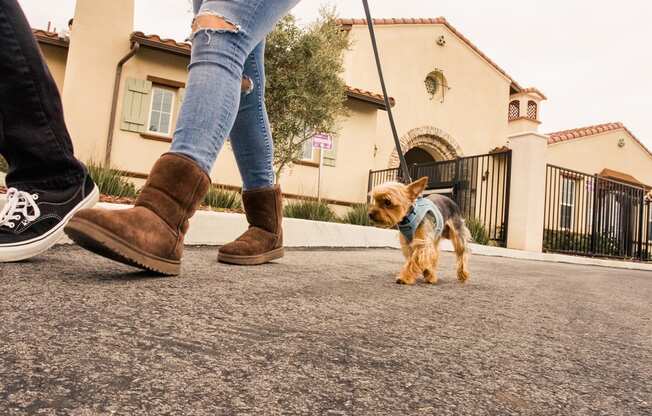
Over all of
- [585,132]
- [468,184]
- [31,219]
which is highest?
[585,132]

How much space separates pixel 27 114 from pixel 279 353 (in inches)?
53.0

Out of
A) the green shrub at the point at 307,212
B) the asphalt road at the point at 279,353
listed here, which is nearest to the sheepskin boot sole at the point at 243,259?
the asphalt road at the point at 279,353

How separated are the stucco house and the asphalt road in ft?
27.8

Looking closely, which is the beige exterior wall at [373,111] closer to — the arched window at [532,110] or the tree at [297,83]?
the arched window at [532,110]

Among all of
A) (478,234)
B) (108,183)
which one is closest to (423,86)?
(478,234)

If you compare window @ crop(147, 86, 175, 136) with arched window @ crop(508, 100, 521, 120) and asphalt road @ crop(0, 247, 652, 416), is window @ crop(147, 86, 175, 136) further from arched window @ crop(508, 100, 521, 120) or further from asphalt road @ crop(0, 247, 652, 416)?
arched window @ crop(508, 100, 521, 120)

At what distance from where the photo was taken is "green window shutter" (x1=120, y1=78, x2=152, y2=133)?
10086 millimetres

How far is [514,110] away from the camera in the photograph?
63.7 ft

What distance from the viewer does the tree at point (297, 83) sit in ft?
27.4

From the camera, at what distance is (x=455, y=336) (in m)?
1.34

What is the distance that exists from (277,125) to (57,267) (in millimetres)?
6932

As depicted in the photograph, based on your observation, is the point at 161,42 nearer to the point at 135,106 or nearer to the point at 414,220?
the point at 135,106

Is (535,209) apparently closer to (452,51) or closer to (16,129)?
(452,51)

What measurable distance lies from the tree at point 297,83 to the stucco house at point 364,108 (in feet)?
5.94
